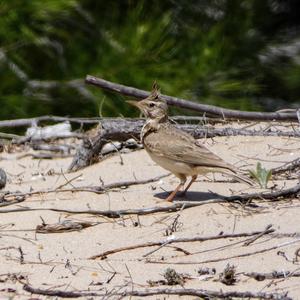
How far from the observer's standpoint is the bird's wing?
20.6 feet

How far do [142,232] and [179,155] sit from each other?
0.96m

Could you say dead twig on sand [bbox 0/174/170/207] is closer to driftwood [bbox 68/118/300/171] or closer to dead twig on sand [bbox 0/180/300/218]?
dead twig on sand [bbox 0/180/300/218]

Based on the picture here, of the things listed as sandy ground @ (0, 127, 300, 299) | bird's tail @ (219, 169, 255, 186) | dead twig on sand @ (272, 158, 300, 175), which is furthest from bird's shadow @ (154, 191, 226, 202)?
dead twig on sand @ (272, 158, 300, 175)

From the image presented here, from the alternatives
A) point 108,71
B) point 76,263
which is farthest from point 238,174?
point 108,71

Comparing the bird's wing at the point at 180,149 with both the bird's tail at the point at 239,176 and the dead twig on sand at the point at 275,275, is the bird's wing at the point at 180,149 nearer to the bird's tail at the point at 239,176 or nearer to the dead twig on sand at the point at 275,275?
the bird's tail at the point at 239,176

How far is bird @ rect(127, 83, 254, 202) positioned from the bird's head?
0.05 m

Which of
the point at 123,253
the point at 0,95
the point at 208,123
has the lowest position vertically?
the point at 0,95

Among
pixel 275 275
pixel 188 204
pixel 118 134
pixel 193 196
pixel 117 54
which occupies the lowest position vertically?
pixel 117 54

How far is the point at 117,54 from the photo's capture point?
376 inches

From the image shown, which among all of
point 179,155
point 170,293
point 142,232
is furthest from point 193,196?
point 170,293

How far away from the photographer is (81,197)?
20.8ft

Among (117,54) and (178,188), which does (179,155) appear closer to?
(178,188)

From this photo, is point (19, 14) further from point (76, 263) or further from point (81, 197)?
point (76, 263)

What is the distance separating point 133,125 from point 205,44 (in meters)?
2.90
